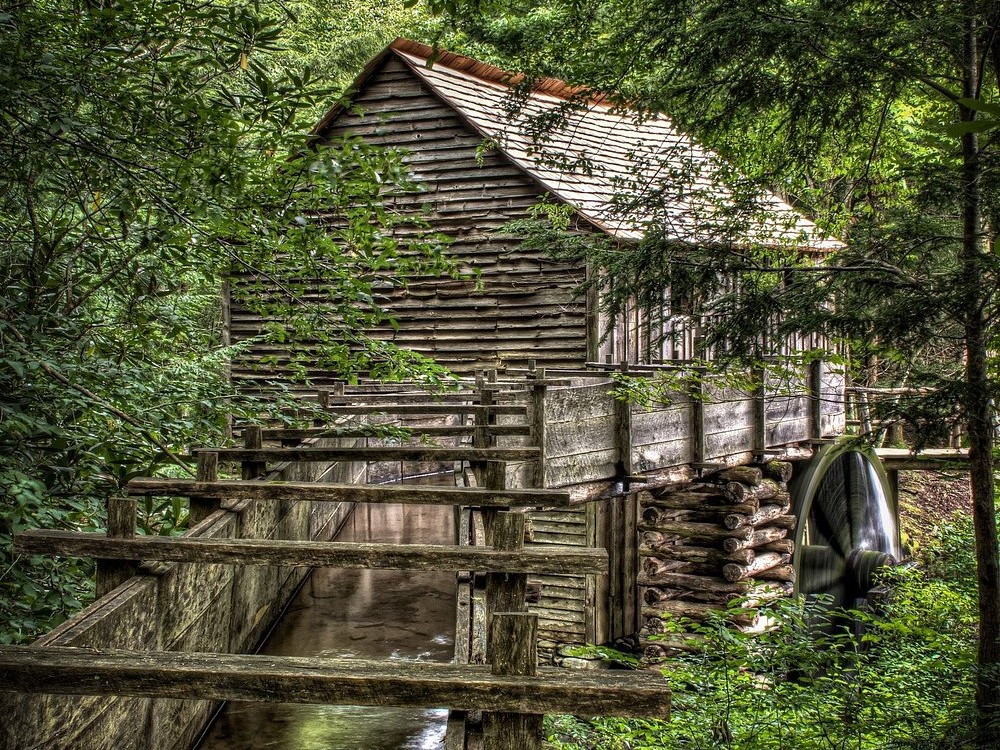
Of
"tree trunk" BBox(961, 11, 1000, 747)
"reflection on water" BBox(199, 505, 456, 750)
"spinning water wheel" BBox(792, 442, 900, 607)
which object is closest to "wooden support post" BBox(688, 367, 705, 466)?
"reflection on water" BBox(199, 505, 456, 750)

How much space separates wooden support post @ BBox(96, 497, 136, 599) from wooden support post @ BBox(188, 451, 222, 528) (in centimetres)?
90

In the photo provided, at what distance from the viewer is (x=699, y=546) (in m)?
12.0

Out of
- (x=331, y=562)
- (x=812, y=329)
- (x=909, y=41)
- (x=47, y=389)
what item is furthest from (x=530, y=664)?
(x=909, y=41)

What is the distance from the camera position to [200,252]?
172 inches

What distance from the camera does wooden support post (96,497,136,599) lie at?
9.49 feet

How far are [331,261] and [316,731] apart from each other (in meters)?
2.39

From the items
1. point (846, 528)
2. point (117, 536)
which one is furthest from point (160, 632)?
point (846, 528)

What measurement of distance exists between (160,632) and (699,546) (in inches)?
397

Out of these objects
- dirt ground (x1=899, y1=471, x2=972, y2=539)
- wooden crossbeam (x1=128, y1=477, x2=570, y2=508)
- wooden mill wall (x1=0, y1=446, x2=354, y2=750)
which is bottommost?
dirt ground (x1=899, y1=471, x2=972, y2=539)

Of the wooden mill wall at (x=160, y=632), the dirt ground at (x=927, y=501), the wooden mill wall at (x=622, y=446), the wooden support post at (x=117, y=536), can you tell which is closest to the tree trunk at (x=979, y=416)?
the wooden mill wall at (x=622, y=446)

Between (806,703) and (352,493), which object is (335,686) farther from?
(806,703)

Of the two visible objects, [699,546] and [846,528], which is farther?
[846,528]

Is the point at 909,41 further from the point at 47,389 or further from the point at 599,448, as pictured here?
the point at 47,389

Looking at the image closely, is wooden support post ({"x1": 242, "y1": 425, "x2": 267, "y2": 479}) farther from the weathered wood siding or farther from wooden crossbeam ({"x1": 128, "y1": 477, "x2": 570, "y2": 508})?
the weathered wood siding
